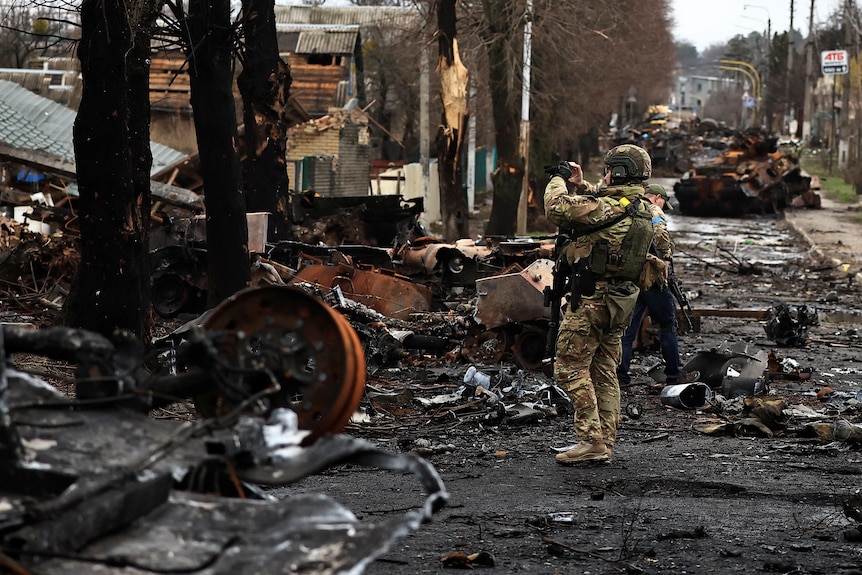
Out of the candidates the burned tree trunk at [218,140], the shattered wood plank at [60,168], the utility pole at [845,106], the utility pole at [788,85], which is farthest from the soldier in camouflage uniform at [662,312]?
the utility pole at [788,85]

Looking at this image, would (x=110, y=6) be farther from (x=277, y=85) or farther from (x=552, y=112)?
(x=552, y=112)

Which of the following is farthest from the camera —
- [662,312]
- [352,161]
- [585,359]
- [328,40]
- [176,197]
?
[328,40]

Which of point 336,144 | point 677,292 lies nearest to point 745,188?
point 336,144

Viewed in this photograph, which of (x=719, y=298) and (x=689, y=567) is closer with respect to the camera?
(x=689, y=567)

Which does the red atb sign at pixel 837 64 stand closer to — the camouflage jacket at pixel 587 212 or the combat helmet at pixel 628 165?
the combat helmet at pixel 628 165

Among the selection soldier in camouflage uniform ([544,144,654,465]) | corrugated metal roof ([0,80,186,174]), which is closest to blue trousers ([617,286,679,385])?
soldier in camouflage uniform ([544,144,654,465])

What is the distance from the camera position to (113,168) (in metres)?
10.2

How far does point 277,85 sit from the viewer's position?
17203 millimetres

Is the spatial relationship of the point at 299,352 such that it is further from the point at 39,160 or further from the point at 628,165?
the point at 39,160

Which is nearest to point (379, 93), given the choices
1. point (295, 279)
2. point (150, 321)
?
point (295, 279)

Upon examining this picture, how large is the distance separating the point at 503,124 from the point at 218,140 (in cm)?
1463

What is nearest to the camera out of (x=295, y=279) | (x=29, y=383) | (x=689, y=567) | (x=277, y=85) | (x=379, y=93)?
(x=29, y=383)

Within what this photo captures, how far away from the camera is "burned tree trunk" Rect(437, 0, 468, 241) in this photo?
23.0 m

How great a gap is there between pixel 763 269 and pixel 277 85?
34.2ft
